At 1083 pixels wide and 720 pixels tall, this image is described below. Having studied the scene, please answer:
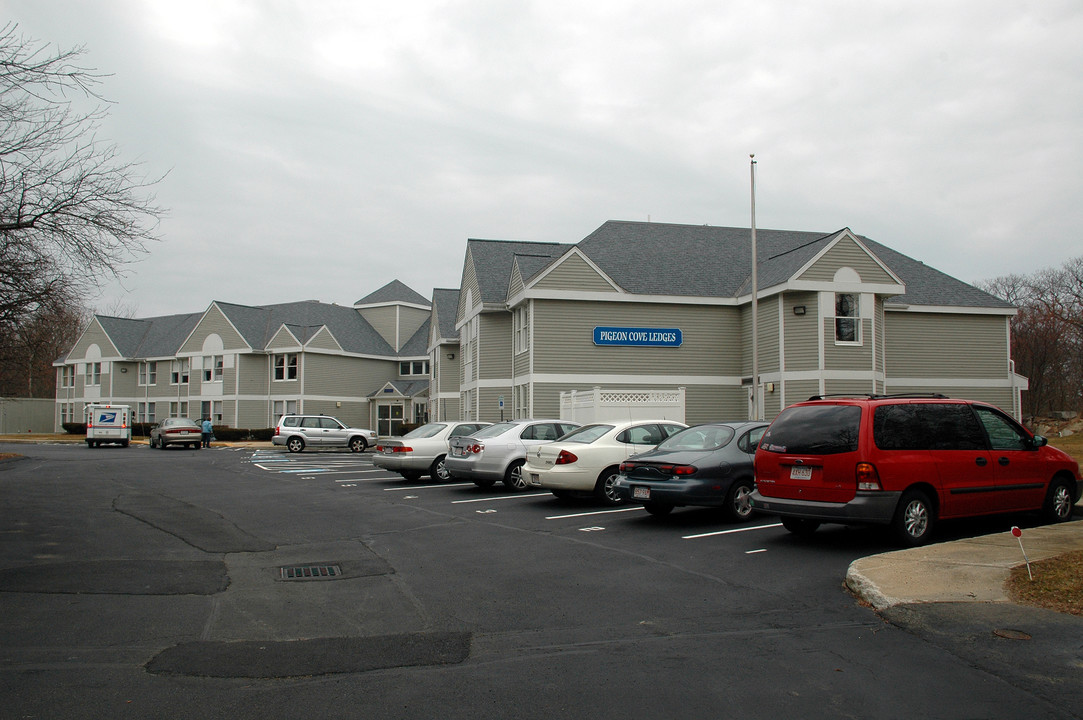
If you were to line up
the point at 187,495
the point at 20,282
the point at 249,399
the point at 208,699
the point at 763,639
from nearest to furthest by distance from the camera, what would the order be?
the point at 208,699 → the point at 763,639 → the point at 20,282 → the point at 187,495 → the point at 249,399

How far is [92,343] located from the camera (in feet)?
→ 214

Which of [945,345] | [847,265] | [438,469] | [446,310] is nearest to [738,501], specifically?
[438,469]

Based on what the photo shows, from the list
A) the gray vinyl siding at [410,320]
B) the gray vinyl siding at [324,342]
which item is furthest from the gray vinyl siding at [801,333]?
the gray vinyl siding at [410,320]

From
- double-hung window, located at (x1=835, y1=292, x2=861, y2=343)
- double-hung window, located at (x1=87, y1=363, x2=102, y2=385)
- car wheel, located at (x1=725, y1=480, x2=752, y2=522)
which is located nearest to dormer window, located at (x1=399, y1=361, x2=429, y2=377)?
double-hung window, located at (x1=87, y1=363, x2=102, y2=385)

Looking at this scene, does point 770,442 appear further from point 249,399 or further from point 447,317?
point 249,399

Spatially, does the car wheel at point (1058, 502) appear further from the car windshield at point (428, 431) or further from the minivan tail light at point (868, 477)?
the car windshield at point (428, 431)

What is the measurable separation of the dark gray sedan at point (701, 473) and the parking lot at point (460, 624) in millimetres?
→ 401

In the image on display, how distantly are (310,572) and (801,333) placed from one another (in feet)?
68.6

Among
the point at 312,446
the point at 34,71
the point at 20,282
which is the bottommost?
the point at 312,446

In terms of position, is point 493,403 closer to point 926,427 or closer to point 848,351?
point 848,351

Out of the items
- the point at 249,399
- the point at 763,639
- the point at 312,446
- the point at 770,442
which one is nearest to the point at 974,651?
the point at 763,639

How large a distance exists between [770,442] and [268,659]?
22.1 ft

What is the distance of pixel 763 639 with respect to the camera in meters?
6.28

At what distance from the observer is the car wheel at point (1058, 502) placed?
36.3ft
